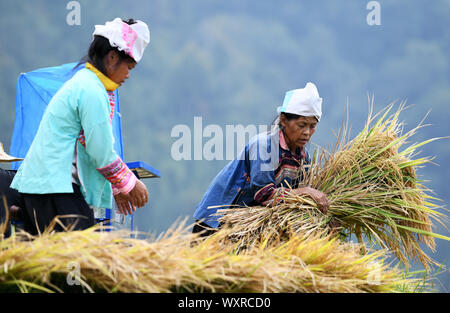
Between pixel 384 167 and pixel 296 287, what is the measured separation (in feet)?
3.91

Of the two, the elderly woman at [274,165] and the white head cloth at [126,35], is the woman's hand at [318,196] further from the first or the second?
the white head cloth at [126,35]

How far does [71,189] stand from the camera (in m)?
1.71

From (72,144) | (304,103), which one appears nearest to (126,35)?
(72,144)

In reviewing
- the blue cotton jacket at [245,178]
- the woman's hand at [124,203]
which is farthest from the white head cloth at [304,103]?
Result: the woman's hand at [124,203]

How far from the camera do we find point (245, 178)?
2504mm

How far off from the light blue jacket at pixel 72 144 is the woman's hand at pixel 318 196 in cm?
89

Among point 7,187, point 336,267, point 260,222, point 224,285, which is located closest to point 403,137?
point 260,222

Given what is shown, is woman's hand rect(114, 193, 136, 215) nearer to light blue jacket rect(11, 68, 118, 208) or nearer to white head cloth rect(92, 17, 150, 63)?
light blue jacket rect(11, 68, 118, 208)

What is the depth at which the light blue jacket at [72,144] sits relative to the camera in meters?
1.71

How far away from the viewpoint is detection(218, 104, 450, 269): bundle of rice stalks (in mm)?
2221

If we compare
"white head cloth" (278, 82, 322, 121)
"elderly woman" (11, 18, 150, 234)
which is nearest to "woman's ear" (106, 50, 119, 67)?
"elderly woman" (11, 18, 150, 234)

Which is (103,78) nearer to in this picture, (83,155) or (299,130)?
(83,155)

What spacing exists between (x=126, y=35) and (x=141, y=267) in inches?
36.6
